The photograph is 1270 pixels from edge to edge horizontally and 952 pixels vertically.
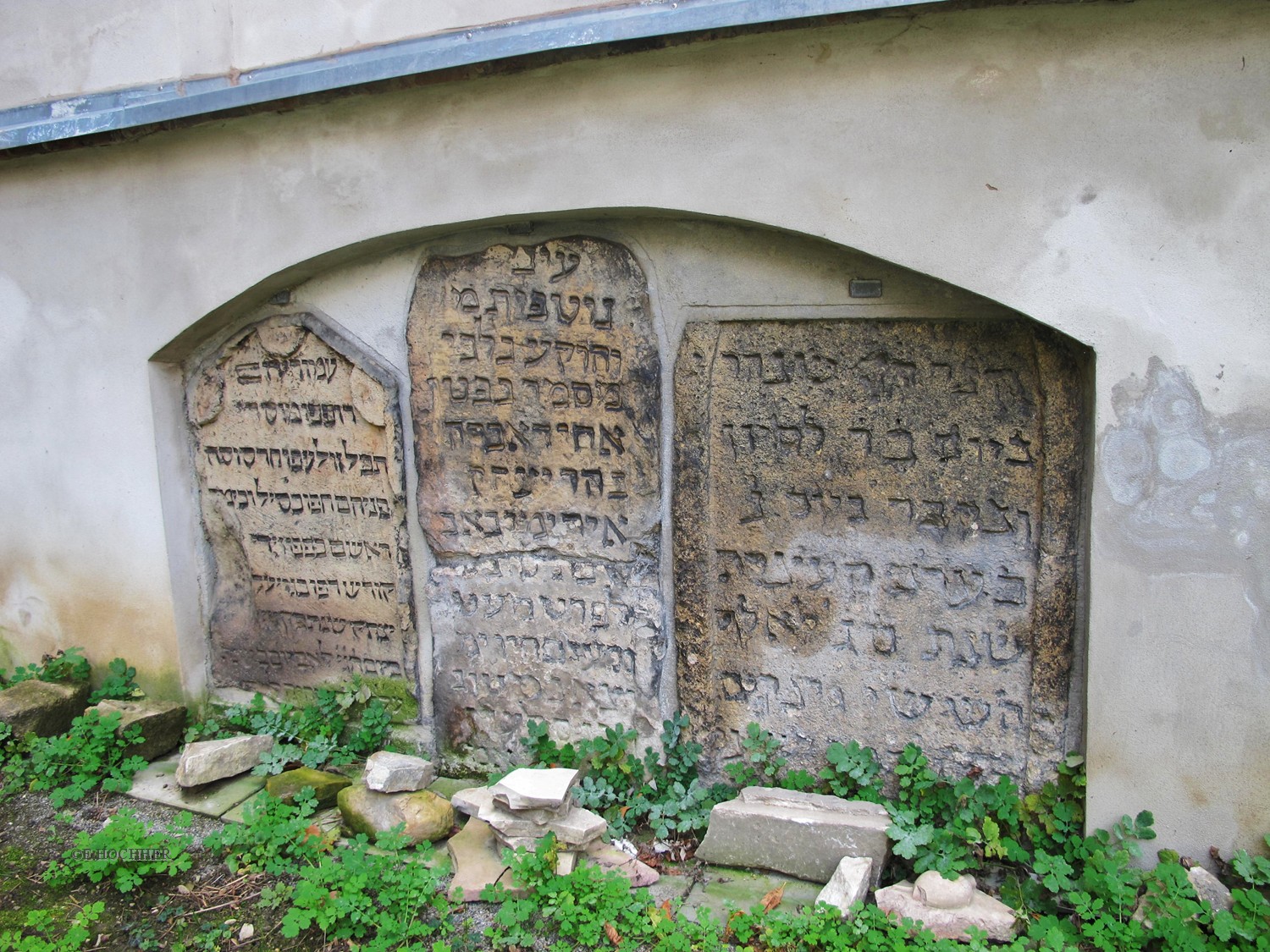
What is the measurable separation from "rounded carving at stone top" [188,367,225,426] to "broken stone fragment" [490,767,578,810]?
73.3 inches

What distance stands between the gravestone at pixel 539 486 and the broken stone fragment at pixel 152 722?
1.15 m

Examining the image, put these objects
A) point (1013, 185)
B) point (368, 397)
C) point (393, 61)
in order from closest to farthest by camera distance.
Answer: point (1013, 185)
point (393, 61)
point (368, 397)

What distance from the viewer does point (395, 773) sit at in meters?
2.96

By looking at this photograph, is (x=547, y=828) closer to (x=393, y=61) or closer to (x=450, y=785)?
(x=450, y=785)

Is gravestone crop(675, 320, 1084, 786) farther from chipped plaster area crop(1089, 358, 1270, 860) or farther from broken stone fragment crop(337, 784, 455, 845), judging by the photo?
broken stone fragment crop(337, 784, 455, 845)

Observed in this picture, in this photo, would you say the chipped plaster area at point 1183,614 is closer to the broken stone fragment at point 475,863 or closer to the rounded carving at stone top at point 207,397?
the broken stone fragment at point 475,863

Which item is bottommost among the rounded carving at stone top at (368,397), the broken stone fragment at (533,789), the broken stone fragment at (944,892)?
the broken stone fragment at (944,892)

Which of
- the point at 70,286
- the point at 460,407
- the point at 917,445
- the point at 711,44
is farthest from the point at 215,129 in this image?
the point at 917,445

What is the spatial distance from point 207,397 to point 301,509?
58cm

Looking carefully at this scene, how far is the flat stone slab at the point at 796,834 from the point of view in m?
2.58

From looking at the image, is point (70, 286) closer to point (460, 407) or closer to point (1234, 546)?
point (460, 407)

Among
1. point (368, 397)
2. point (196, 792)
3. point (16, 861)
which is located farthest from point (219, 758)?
point (368, 397)

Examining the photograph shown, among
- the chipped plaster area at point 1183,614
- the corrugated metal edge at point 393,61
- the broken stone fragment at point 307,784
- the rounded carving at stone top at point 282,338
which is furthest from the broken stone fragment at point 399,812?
the corrugated metal edge at point 393,61

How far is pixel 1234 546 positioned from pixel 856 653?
1075 millimetres
